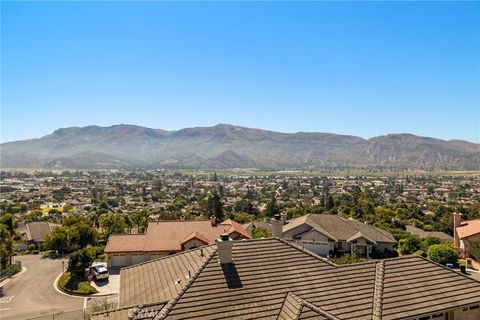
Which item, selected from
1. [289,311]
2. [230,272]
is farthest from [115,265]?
[289,311]

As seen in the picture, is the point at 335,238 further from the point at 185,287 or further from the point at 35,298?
the point at 185,287

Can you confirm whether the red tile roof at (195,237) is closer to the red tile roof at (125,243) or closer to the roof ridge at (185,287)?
the red tile roof at (125,243)

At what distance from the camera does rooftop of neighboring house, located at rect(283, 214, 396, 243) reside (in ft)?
136

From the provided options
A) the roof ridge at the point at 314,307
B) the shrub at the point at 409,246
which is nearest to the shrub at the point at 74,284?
the roof ridge at the point at 314,307

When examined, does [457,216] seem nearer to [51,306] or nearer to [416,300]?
[416,300]

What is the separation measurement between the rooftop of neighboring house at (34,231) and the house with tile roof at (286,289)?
38.6m

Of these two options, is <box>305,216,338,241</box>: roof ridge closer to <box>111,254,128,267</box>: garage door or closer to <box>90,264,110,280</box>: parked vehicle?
<box>111,254,128,267</box>: garage door

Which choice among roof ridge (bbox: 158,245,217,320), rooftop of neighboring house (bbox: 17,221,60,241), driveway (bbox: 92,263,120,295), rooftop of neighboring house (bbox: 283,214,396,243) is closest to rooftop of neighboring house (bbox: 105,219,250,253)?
driveway (bbox: 92,263,120,295)

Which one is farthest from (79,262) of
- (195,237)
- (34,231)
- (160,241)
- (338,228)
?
(338,228)

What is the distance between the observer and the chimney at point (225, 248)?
49.1 feet

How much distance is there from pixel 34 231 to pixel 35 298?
Answer: 1101 inches

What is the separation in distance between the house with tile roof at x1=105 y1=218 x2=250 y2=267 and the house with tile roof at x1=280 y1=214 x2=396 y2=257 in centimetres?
631

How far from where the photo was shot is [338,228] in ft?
141

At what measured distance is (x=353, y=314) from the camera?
13953mm
